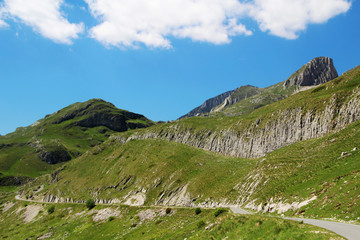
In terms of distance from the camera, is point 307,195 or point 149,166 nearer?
point 307,195

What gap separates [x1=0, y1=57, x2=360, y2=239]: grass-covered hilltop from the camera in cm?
3167

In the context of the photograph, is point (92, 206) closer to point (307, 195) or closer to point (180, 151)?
point (180, 151)

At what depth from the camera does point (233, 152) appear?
9688 cm

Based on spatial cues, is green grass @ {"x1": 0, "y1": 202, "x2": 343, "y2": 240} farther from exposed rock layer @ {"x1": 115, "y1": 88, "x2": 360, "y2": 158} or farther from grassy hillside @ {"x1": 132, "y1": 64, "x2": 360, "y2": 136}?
grassy hillside @ {"x1": 132, "y1": 64, "x2": 360, "y2": 136}

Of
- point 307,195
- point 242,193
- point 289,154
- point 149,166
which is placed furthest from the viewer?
point 149,166

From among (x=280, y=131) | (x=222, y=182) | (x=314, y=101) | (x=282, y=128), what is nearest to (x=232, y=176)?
(x=222, y=182)

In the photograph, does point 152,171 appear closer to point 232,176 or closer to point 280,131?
point 232,176

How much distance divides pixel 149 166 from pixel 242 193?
197 ft

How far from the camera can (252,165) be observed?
71625 millimetres

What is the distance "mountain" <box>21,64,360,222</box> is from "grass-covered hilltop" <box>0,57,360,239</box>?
0.33 m

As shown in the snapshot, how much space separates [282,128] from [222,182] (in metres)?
31.6

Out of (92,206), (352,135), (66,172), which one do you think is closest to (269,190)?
(352,135)

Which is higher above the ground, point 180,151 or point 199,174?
point 180,151

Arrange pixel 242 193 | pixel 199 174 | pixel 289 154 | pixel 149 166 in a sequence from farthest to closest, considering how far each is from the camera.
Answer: pixel 149 166 → pixel 199 174 → pixel 289 154 → pixel 242 193
